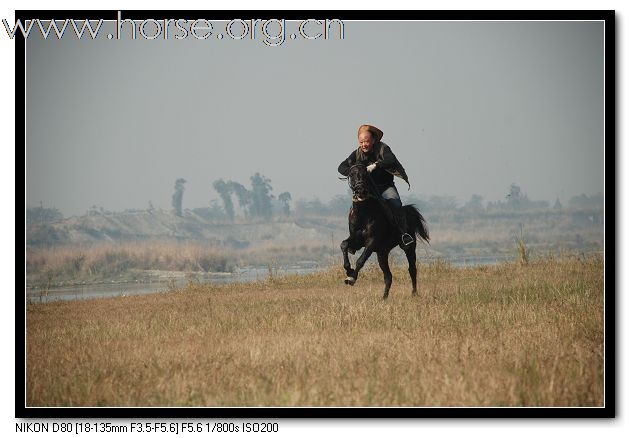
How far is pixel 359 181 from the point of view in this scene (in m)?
12.5

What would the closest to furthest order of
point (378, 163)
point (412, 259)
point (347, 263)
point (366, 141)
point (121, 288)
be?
1. point (347, 263)
2. point (378, 163)
3. point (366, 141)
4. point (412, 259)
5. point (121, 288)

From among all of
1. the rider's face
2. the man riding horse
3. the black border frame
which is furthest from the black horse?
the black border frame

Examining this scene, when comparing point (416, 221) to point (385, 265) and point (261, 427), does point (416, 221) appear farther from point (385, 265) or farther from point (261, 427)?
point (261, 427)

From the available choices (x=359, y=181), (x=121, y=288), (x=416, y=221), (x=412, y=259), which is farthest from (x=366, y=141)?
(x=121, y=288)

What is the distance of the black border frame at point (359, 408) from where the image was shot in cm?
709

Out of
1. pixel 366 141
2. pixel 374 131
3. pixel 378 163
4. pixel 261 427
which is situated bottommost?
pixel 261 427

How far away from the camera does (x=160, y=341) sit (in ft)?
32.9

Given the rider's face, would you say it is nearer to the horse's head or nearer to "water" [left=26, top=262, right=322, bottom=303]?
the horse's head

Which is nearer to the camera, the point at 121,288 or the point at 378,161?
the point at 378,161

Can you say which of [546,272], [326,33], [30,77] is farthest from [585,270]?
[30,77]

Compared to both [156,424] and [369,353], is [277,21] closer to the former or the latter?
[369,353]

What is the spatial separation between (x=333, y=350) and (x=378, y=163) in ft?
15.1

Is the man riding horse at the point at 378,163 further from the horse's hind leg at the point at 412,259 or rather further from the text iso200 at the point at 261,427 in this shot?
the text iso200 at the point at 261,427

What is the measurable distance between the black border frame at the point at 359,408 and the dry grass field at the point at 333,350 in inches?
3.0
